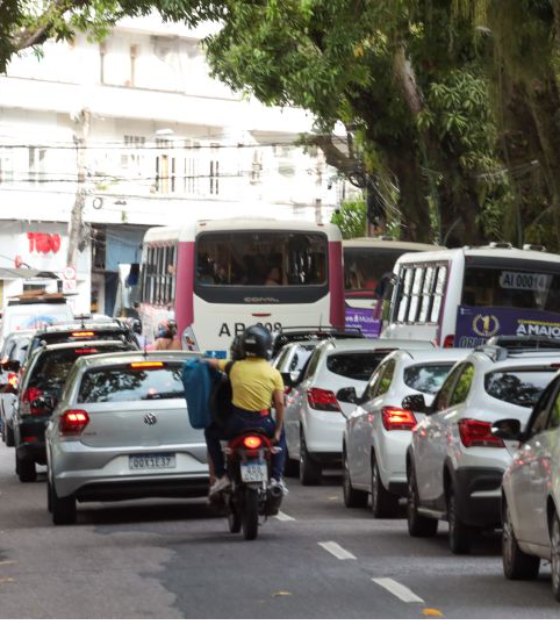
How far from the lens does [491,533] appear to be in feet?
53.1

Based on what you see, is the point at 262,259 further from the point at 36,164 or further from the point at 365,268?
the point at 36,164

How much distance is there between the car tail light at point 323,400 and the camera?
21641 mm

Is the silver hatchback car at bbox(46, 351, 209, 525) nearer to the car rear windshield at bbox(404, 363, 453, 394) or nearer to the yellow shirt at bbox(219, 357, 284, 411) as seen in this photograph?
the yellow shirt at bbox(219, 357, 284, 411)

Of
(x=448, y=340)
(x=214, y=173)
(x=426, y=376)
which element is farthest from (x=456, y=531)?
(x=214, y=173)

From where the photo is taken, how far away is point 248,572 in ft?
42.7

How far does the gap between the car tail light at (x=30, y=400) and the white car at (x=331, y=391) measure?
11.2ft

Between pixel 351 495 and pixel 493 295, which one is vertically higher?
pixel 493 295

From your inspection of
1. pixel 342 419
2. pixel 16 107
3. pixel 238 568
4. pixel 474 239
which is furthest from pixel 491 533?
pixel 16 107

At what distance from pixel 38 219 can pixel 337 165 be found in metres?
23.6

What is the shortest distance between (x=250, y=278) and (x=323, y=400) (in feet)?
40.8

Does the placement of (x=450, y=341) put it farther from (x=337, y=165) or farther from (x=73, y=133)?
(x=73, y=133)

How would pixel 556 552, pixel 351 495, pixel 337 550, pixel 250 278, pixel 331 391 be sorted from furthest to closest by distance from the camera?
pixel 250 278 → pixel 331 391 → pixel 351 495 → pixel 337 550 → pixel 556 552

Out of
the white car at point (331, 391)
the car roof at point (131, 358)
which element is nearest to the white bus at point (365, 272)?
the white car at point (331, 391)

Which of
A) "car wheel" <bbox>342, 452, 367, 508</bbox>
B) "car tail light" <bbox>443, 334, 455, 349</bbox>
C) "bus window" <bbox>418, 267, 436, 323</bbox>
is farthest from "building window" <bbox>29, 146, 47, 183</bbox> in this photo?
"car wheel" <bbox>342, 452, 367, 508</bbox>
